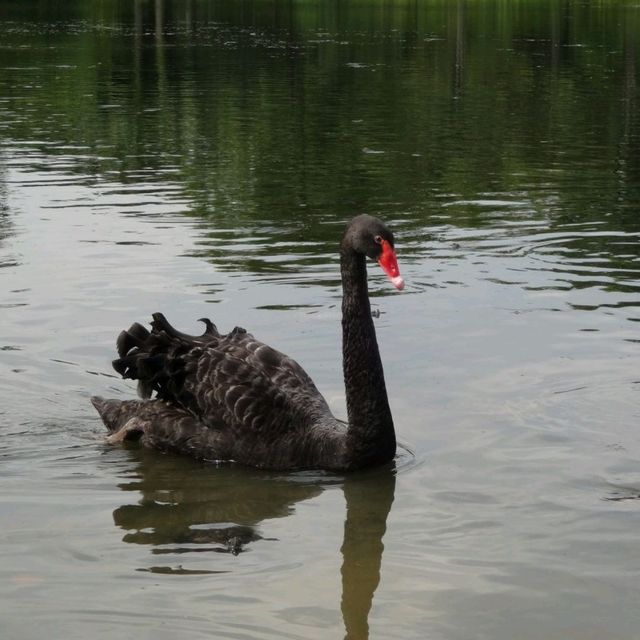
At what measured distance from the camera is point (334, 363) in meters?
9.02

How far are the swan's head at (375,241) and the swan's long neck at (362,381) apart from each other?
10cm

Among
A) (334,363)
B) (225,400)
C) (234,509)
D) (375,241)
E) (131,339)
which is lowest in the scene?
(234,509)

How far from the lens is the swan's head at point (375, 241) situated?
271 inches

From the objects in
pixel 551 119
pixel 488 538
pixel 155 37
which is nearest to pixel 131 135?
pixel 551 119

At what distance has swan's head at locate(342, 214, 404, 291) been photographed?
6.88m

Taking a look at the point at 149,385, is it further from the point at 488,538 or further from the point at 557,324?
the point at 557,324

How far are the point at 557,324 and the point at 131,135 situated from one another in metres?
12.9

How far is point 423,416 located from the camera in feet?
26.2

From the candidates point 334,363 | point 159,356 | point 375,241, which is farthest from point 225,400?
point 334,363

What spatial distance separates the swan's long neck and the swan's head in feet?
0.34

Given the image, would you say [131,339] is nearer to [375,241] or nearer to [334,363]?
[375,241]

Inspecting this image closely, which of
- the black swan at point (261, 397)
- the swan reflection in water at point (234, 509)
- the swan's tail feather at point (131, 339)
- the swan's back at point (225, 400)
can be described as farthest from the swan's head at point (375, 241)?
the swan's tail feather at point (131, 339)

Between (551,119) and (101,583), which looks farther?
(551,119)

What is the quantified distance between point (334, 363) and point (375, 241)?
7.23 ft
